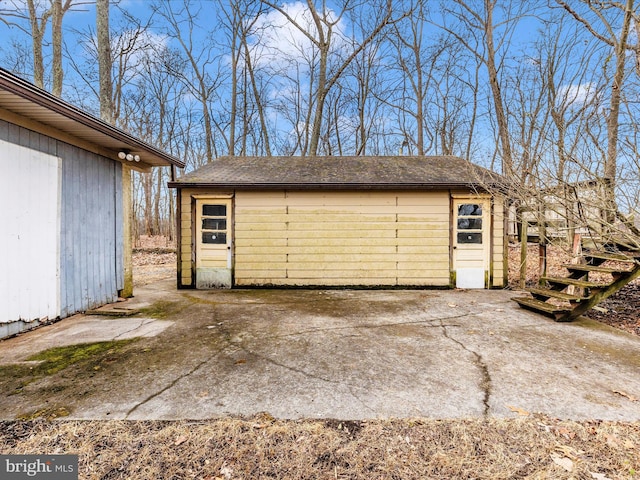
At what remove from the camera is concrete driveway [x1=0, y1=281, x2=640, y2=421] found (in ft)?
7.67

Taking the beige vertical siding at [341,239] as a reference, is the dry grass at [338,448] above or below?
below

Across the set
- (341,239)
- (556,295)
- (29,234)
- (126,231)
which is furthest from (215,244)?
(556,295)

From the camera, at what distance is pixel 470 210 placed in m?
7.06

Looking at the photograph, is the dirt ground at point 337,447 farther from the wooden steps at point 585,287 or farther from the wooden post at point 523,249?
the wooden post at point 523,249

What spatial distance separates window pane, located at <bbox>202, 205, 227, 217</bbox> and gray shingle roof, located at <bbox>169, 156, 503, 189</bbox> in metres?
0.51

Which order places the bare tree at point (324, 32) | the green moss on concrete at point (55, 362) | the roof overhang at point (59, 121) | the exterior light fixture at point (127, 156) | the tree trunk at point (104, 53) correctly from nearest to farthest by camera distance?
1. the green moss on concrete at point (55, 362)
2. the roof overhang at point (59, 121)
3. the exterior light fixture at point (127, 156)
4. the tree trunk at point (104, 53)
5. the bare tree at point (324, 32)

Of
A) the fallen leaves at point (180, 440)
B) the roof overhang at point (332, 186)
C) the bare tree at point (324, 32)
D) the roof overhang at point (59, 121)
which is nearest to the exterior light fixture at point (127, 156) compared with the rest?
the roof overhang at point (59, 121)

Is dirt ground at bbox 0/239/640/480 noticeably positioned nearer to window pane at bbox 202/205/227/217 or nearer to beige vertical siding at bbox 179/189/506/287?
beige vertical siding at bbox 179/189/506/287

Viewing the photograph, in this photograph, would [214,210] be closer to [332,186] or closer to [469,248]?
[332,186]

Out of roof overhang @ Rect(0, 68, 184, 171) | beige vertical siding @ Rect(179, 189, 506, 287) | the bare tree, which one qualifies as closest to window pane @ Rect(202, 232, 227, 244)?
beige vertical siding @ Rect(179, 189, 506, 287)

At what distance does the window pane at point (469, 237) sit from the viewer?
7039mm

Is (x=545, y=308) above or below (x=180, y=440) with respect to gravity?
above

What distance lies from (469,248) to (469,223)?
0.55 metres

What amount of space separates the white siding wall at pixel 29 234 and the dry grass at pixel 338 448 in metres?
2.52
